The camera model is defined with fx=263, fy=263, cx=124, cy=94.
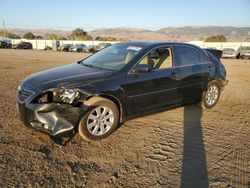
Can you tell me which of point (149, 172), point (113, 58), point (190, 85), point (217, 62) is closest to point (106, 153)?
Result: point (149, 172)

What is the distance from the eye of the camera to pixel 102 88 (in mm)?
4312

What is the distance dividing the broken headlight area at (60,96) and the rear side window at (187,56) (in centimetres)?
237

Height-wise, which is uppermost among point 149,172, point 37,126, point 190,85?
point 190,85

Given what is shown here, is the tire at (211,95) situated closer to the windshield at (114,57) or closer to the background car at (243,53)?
the windshield at (114,57)

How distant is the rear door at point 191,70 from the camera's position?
555cm

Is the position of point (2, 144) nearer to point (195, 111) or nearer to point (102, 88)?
point (102, 88)

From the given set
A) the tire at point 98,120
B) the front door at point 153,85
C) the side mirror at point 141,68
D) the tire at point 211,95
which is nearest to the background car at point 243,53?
the tire at point 211,95

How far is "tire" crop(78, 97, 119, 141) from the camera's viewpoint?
13.7 feet

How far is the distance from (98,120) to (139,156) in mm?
950

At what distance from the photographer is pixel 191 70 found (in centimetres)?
575

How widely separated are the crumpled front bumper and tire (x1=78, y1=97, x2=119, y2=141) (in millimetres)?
180

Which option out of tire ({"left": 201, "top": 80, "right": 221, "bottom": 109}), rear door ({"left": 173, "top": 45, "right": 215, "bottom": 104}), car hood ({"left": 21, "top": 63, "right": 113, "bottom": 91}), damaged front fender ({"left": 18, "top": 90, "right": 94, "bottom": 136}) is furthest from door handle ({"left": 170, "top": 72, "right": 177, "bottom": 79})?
damaged front fender ({"left": 18, "top": 90, "right": 94, "bottom": 136})

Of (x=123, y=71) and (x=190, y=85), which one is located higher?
(x=123, y=71)

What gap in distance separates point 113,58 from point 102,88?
1.12 m
